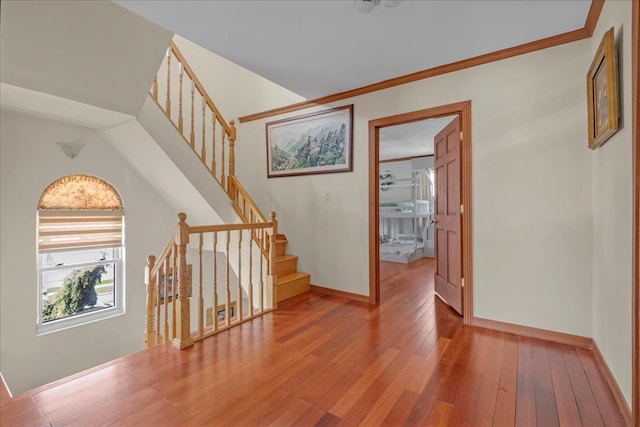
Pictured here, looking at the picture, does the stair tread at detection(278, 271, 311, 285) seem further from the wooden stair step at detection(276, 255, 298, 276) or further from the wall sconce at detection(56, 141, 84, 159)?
the wall sconce at detection(56, 141, 84, 159)

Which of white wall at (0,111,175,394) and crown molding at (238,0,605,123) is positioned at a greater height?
crown molding at (238,0,605,123)

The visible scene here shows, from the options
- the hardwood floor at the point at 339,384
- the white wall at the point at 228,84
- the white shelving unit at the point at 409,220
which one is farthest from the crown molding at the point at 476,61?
the white shelving unit at the point at 409,220

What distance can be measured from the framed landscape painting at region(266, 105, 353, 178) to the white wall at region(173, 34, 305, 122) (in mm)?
526

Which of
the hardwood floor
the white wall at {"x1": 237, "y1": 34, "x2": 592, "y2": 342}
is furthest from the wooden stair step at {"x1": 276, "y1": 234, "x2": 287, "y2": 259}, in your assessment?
the white wall at {"x1": 237, "y1": 34, "x2": 592, "y2": 342}

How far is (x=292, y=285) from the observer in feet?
11.3

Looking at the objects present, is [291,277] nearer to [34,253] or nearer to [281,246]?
[281,246]

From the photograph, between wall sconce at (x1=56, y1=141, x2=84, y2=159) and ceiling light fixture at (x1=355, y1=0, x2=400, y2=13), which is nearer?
ceiling light fixture at (x1=355, y1=0, x2=400, y2=13)

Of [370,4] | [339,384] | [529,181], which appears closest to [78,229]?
[339,384]

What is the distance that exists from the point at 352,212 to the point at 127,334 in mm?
3397

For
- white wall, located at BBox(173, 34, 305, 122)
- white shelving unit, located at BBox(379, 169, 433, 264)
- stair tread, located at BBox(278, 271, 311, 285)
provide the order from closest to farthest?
stair tread, located at BBox(278, 271, 311, 285), white wall, located at BBox(173, 34, 305, 122), white shelving unit, located at BBox(379, 169, 433, 264)

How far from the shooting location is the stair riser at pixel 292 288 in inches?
130

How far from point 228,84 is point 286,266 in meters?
3.31

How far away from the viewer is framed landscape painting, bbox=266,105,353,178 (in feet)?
11.2

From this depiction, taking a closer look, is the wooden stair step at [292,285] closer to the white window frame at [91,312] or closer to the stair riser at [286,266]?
the stair riser at [286,266]
